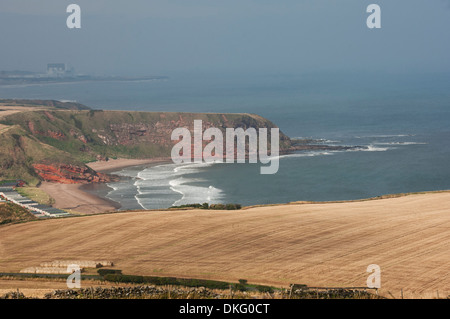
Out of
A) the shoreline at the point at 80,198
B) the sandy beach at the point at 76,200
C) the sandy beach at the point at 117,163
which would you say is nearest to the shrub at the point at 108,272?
the shoreline at the point at 80,198

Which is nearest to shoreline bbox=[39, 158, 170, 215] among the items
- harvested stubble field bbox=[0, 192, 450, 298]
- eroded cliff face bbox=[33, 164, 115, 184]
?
eroded cliff face bbox=[33, 164, 115, 184]

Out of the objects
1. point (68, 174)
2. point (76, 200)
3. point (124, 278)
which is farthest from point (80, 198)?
point (124, 278)

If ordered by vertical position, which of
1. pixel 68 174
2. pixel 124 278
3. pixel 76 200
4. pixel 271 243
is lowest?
pixel 124 278

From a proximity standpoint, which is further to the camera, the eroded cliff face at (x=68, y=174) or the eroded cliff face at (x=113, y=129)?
the eroded cliff face at (x=113, y=129)

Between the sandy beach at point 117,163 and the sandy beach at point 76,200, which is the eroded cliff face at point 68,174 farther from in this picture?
the sandy beach at point 117,163

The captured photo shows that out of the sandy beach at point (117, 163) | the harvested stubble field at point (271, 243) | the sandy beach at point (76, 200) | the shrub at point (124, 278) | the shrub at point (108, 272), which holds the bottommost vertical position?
the shrub at point (124, 278)

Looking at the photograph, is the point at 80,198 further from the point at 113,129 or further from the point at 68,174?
the point at 113,129

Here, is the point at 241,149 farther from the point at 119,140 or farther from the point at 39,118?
the point at 39,118

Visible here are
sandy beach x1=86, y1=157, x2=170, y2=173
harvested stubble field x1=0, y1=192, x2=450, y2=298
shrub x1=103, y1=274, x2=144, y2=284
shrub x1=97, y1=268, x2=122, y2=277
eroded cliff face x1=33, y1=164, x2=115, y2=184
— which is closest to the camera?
harvested stubble field x1=0, y1=192, x2=450, y2=298

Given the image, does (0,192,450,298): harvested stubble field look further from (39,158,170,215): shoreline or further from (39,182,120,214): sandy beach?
(39,182,120,214): sandy beach
